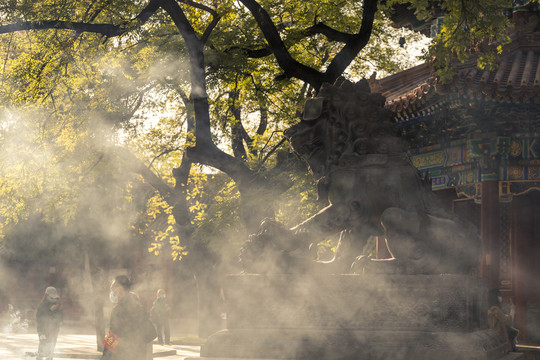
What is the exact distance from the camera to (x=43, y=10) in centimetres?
920

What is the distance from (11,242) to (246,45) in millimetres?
23300

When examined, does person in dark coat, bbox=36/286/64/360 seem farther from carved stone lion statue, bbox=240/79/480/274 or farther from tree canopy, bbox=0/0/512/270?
carved stone lion statue, bbox=240/79/480/274

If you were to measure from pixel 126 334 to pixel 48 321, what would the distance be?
24.7 ft

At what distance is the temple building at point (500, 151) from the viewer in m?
12.0

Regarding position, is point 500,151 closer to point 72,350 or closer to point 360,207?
point 360,207

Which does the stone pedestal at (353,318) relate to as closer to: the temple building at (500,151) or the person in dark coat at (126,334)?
the person in dark coat at (126,334)

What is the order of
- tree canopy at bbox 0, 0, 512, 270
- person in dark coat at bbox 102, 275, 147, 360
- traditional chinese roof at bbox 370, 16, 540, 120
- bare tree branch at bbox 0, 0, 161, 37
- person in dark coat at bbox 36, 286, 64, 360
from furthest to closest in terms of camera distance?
person in dark coat at bbox 36, 286, 64, 360, traditional chinese roof at bbox 370, 16, 540, 120, tree canopy at bbox 0, 0, 512, 270, bare tree branch at bbox 0, 0, 161, 37, person in dark coat at bbox 102, 275, 147, 360

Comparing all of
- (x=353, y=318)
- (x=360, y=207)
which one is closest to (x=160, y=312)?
(x=360, y=207)

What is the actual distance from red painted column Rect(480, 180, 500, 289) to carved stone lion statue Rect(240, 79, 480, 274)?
740 centimetres

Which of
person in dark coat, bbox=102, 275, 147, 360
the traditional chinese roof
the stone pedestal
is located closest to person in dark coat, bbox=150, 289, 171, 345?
the traditional chinese roof

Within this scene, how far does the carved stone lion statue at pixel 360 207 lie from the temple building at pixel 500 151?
5.98 m

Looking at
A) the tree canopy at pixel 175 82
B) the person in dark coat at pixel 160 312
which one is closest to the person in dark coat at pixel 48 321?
the tree canopy at pixel 175 82

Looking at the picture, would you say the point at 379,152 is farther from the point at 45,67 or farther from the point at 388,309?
the point at 45,67

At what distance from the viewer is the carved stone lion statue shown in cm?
543
